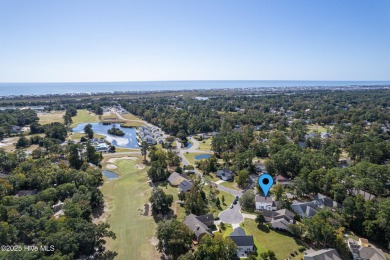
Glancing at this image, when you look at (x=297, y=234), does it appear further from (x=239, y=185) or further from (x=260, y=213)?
(x=239, y=185)

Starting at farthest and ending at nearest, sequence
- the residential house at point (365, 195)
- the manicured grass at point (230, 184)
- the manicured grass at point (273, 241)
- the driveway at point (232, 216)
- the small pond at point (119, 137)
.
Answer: the small pond at point (119, 137)
the manicured grass at point (230, 184)
the residential house at point (365, 195)
the driveway at point (232, 216)
the manicured grass at point (273, 241)

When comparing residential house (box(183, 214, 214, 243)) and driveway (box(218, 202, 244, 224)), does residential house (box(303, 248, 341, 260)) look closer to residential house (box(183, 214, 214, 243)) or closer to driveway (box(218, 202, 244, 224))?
driveway (box(218, 202, 244, 224))

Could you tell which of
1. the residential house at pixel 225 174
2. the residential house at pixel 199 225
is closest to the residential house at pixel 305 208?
the residential house at pixel 199 225

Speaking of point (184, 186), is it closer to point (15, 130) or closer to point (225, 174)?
point (225, 174)

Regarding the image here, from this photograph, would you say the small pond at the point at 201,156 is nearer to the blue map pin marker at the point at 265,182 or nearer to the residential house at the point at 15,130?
the blue map pin marker at the point at 265,182

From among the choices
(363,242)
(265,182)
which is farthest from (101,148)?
(363,242)

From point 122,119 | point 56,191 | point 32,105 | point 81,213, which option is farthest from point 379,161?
point 32,105
